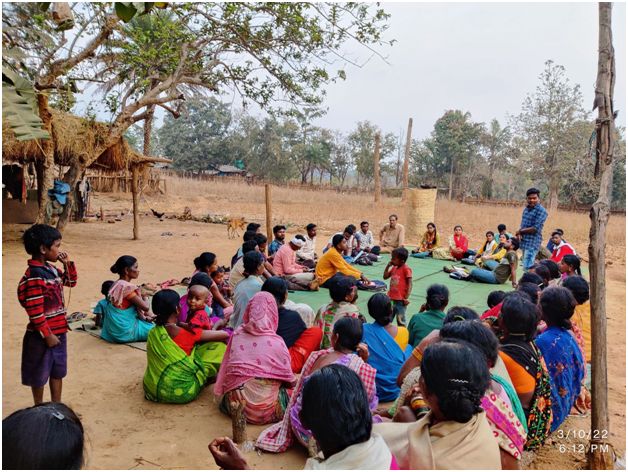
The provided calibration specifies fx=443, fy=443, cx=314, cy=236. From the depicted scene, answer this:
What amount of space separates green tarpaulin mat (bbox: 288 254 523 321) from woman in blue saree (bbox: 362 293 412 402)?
254 cm

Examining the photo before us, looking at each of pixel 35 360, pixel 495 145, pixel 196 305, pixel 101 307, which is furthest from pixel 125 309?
pixel 495 145

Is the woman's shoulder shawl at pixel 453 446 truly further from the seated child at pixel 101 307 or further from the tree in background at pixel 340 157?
the tree in background at pixel 340 157

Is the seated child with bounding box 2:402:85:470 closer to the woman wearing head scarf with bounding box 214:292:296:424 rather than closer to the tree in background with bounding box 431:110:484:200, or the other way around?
the woman wearing head scarf with bounding box 214:292:296:424

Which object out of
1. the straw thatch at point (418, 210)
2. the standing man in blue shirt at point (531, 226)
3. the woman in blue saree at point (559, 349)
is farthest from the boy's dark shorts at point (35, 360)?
the straw thatch at point (418, 210)

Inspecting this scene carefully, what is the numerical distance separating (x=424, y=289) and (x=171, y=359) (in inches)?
200

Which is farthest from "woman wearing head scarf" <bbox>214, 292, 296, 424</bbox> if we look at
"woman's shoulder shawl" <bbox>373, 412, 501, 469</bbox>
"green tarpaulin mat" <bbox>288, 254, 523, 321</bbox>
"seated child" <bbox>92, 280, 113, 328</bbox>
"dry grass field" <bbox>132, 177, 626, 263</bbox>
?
"dry grass field" <bbox>132, 177, 626, 263</bbox>

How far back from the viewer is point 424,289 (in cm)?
757

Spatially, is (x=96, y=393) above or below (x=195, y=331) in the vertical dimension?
below

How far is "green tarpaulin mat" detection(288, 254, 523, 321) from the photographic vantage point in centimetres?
665

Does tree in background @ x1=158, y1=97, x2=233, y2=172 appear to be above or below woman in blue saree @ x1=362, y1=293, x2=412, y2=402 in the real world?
above

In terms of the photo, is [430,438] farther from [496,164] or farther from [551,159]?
[496,164]

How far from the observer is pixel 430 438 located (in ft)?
5.40

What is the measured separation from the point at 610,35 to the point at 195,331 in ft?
12.3

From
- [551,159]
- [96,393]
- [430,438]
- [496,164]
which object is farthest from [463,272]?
[496,164]
